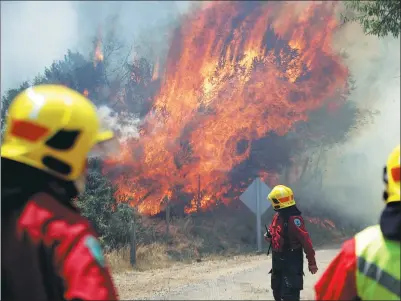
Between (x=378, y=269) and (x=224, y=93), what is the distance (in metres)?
19.2

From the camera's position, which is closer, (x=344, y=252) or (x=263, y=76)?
(x=344, y=252)

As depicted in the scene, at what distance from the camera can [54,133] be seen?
2033mm

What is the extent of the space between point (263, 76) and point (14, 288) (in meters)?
20.4

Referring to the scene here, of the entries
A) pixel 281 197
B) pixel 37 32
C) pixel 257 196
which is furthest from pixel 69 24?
pixel 281 197

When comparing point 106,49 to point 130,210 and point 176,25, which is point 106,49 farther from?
point 130,210

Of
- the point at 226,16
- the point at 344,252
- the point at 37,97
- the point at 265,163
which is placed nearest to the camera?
the point at 37,97

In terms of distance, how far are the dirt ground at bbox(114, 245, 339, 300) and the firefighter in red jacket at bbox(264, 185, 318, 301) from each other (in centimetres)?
222

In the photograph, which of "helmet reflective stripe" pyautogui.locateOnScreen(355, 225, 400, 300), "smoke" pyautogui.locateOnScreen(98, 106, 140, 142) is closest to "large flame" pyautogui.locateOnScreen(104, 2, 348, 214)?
"smoke" pyautogui.locateOnScreen(98, 106, 140, 142)

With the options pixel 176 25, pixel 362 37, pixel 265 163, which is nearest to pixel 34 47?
pixel 176 25

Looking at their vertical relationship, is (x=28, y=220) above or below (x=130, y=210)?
above

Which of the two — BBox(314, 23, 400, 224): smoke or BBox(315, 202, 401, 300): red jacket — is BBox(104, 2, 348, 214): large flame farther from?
BBox(315, 202, 401, 300): red jacket

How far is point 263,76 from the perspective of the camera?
71.9 feet

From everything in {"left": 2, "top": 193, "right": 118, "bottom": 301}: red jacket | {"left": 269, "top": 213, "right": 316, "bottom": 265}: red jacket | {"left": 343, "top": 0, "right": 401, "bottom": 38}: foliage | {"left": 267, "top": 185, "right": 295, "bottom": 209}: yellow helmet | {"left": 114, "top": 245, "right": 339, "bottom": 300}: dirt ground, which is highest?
{"left": 343, "top": 0, "right": 401, "bottom": 38}: foliage

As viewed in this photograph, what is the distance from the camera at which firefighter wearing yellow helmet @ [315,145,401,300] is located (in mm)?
2197
